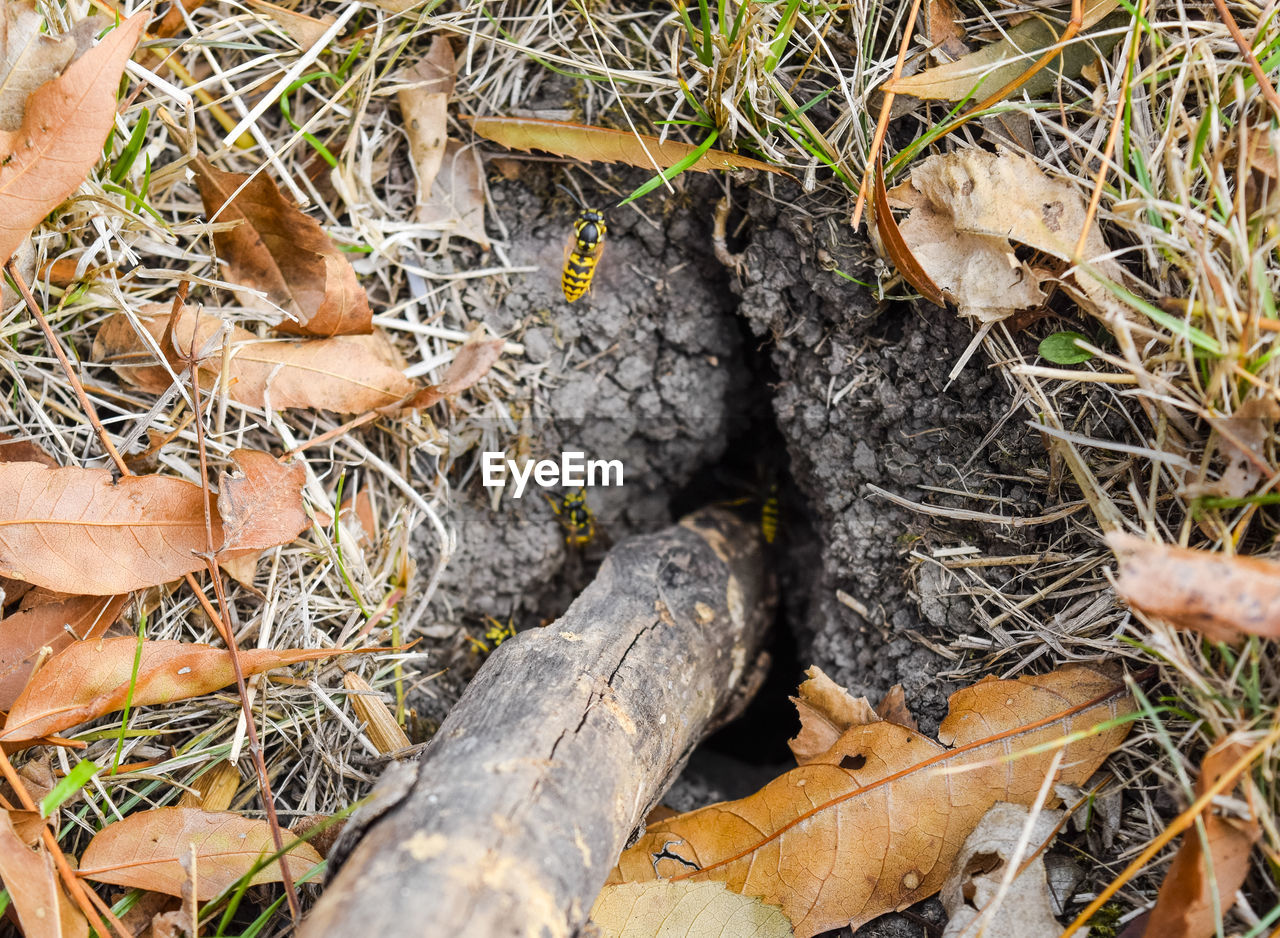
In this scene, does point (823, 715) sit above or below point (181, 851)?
below

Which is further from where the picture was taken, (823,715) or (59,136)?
(823,715)

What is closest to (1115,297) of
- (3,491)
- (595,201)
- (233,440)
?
(595,201)

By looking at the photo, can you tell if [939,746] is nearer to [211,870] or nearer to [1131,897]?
[1131,897]

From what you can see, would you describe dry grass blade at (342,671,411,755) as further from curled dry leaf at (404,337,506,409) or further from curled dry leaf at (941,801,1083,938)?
curled dry leaf at (941,801,1083,938)

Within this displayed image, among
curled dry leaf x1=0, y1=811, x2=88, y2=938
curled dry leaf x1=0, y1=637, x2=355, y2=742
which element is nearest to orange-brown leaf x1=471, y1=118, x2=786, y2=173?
curled dry leaf x1=0, y1=637, x2=355, y2=742

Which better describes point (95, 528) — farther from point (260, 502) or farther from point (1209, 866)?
point (1209, 866)

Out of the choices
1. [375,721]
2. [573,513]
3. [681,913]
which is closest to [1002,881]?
[681,913]

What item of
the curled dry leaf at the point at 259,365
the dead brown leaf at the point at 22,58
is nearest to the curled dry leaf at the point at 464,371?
the curled dry leaf at the point at 259,365
